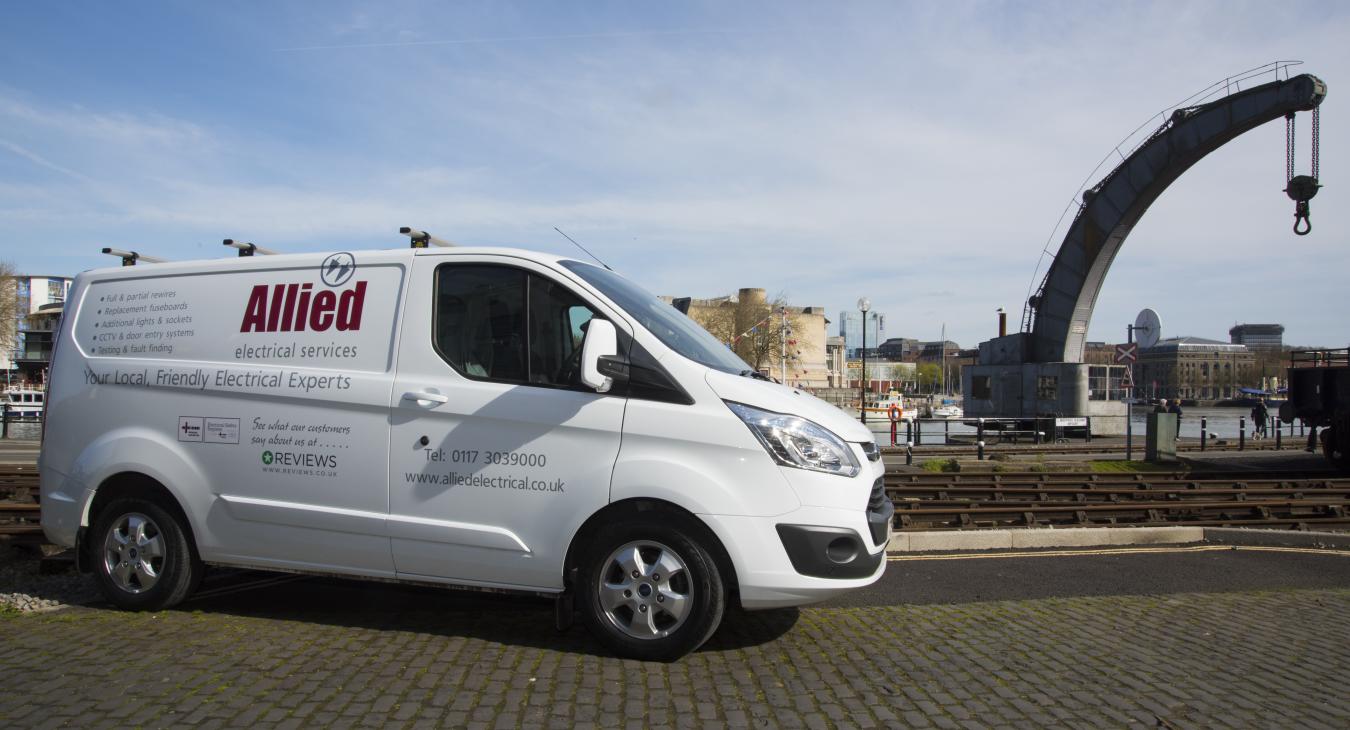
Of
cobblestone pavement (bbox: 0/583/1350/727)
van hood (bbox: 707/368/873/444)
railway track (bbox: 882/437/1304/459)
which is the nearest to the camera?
cobblestone pavement (bbox: 0/583/1350/727)

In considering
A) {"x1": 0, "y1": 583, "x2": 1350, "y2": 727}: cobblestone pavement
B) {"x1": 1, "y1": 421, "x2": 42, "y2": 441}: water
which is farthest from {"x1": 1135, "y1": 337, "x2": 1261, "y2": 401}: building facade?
{"x1": 0, "y1": 583, "x2": 1350, "y2": 727}: cobblestone pavement

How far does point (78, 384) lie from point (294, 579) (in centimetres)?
190

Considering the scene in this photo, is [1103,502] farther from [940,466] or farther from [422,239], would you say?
[422,239]

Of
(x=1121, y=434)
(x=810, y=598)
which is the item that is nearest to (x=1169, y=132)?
(x=1121, y=434)

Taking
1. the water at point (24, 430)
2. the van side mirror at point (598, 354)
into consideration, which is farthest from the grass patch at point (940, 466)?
the water at point (24, 430)

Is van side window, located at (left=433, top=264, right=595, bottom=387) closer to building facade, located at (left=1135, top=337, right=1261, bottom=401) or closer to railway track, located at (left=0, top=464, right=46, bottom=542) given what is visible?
railway track, located at (left=0, top=464, right=46, bottom=542)

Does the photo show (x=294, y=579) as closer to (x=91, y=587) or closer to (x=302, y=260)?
(x=91, y=587)

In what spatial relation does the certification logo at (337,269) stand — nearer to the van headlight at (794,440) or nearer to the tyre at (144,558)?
the tyre at (144,558)

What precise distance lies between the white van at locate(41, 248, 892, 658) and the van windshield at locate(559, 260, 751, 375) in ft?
0.08

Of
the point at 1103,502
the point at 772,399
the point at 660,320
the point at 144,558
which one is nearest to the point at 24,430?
the point at 144,558

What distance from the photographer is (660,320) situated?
4.98 m

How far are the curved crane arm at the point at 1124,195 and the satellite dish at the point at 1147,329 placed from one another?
6.55 metres

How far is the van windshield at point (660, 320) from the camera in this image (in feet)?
15.6

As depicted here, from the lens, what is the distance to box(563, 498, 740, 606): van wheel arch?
4.34m
